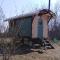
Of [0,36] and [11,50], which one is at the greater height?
[0,36]

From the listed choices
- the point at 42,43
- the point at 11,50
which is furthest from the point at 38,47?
the point at 11,50

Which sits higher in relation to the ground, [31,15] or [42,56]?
[31,15]

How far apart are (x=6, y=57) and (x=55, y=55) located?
579cm

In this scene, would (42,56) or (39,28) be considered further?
(39,28)

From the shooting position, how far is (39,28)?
61.9 feet

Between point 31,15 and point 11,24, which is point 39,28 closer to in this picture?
point 31,15

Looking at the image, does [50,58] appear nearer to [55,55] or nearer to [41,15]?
[55,55]

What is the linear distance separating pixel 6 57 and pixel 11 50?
627 mm

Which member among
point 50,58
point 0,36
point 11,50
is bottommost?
point 50,58

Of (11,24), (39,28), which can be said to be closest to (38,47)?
(39,28)

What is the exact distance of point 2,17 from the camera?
11664mm

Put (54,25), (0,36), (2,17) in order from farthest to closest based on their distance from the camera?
(54,25), (2,17), (0,36)

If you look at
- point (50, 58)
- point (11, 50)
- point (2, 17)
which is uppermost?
point (2, 17)

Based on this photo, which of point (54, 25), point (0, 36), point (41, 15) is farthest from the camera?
point (54, 25)
